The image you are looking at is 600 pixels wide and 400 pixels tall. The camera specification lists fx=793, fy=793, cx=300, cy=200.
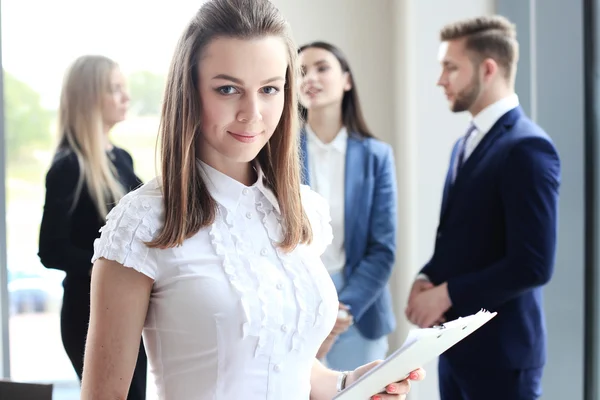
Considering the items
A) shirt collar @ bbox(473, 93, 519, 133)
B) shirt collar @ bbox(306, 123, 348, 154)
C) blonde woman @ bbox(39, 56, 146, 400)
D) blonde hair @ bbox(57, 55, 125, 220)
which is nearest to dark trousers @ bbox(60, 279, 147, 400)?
blonde woman @ bbox(39, 56, 146, 400)

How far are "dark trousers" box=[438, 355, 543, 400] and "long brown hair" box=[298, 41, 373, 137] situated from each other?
42.3 inches

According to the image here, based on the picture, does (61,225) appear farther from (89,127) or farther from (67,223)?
(89,127)

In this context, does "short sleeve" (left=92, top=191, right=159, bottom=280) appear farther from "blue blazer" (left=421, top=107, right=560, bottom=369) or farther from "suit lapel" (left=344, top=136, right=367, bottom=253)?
"suit lapel" (left=344, top=136, right=367, bottom=253)

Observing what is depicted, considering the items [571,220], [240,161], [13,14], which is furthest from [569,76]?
[13,14]

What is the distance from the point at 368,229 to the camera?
3223mm

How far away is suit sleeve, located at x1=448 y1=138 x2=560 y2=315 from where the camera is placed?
2.62 m

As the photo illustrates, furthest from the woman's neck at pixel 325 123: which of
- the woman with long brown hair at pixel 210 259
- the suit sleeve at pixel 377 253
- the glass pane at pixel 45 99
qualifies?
the woman with long brown hair at pixel 210 259

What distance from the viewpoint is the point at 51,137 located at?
183 inches

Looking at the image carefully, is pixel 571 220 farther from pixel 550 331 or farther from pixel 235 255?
pixel 235 255

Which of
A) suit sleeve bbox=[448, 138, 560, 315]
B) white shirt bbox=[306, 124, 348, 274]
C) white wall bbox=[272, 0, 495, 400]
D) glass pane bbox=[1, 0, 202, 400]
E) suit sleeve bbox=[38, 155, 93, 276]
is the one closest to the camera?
suit sleeve bbox=[448, 138, 560, 315]

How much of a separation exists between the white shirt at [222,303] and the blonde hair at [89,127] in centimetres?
176

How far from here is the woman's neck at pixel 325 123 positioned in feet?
10.9

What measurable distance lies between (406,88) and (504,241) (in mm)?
1551

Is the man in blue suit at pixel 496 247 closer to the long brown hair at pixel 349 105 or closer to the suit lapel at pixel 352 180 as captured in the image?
the suit lapel at pixel 352 180
